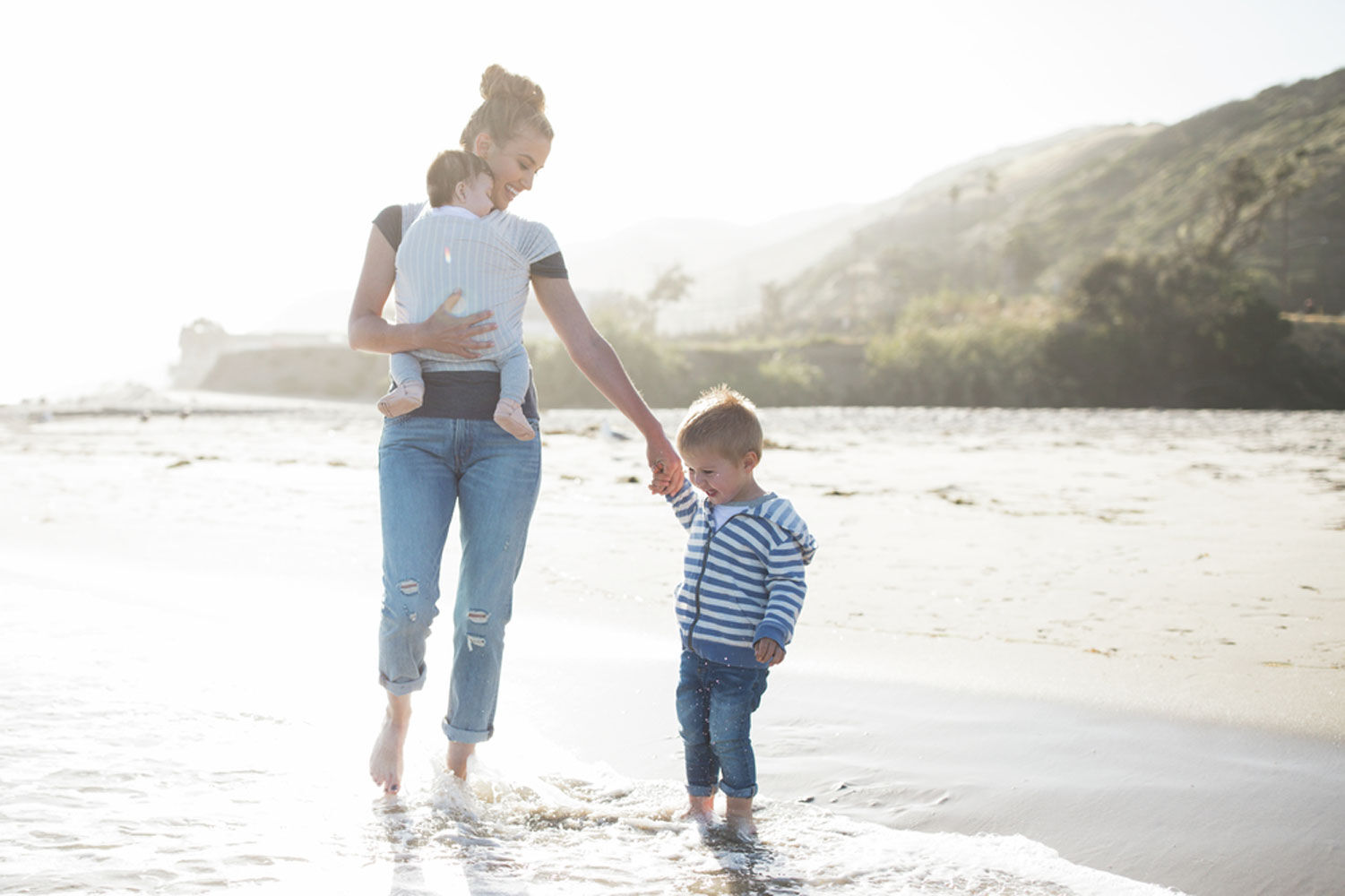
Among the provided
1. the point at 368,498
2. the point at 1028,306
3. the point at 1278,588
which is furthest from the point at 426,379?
the point at 1028,306

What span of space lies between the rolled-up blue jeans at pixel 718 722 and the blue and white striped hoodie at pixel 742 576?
0.05 metres

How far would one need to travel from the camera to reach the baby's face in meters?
2.83

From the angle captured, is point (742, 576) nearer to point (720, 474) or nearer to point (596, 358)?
point (720, 474)

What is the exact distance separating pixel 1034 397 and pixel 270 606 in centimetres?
2258

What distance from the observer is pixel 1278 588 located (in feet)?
16.9

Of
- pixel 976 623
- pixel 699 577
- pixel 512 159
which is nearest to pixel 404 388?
pixel 512 159

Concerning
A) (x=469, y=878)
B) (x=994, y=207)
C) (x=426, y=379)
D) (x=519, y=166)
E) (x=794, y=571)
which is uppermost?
(x=994, y=207)

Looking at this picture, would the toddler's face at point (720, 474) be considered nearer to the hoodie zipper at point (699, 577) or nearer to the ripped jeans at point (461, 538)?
the hoodie zipper at point (699, 577)

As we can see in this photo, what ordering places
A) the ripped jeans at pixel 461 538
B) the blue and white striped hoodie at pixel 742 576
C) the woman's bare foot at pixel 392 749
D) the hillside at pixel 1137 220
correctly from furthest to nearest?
the hillside at pixel 1137 220 → the woman's bare foot at pixel 392 749 → the ripped jeans at pixel 461 538 → the blue and white striped hoodie at pixel 742 576

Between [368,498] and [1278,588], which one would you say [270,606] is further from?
[1278,588]

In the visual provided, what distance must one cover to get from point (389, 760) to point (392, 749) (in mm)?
30

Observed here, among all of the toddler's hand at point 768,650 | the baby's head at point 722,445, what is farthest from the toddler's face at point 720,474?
the toddler's hand at point 768,650

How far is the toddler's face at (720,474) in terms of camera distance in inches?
110

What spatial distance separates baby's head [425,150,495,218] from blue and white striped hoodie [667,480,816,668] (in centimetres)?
103
